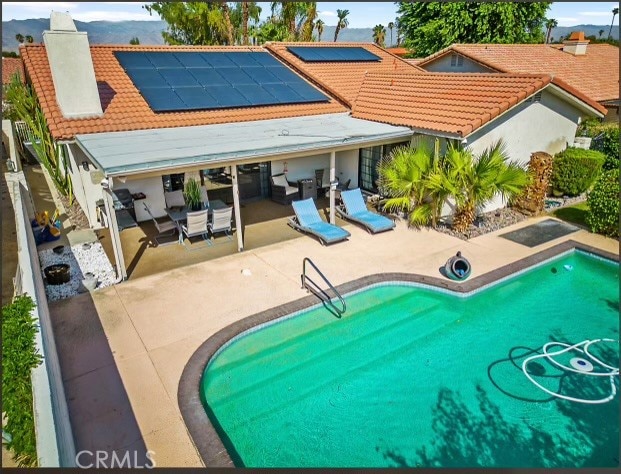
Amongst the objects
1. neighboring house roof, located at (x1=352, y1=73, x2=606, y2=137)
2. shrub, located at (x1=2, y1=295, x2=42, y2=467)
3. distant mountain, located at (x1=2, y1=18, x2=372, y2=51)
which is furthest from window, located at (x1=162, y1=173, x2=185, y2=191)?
shrub, located at (x1=2, y1=295, x2=42, y2=467)

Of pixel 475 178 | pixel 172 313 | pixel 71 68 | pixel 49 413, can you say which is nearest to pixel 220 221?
pixel 172 313

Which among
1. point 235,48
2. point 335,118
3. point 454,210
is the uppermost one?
point 235,48

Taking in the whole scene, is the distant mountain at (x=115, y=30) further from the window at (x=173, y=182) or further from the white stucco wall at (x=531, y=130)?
the window at (x=173, y=182)

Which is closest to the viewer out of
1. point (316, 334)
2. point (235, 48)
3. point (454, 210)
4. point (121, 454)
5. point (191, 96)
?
point (121, 454)

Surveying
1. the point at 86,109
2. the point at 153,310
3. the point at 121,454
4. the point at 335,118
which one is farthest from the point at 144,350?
the point at 335,118

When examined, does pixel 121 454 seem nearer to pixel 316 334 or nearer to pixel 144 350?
pixel 144 350

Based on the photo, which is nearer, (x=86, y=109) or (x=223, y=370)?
(x=223, y=370)

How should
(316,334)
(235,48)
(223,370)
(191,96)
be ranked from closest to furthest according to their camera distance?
(223,370) → (316,334) → (191,96) → (235,48)

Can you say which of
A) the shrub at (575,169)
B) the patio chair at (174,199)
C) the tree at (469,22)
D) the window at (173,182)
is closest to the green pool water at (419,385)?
the shrub at (575,169)

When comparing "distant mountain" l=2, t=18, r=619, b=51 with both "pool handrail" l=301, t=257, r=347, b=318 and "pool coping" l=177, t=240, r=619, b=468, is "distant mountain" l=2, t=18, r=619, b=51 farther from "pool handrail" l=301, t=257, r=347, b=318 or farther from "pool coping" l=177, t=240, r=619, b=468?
"pool handrail" l=301, t=257, r=347, b=318
